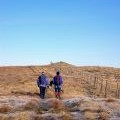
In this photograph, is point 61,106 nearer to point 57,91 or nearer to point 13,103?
point 13,103

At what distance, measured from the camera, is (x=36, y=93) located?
127 ft

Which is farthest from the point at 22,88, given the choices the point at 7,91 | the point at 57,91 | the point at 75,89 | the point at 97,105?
the point at 97,105

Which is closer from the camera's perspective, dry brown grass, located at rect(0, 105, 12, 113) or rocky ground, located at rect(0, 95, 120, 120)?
rocky ground, located at rect(0, 95, 120, 120)

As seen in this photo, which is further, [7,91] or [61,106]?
[7,91]

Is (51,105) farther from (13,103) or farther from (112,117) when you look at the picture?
(112,117)

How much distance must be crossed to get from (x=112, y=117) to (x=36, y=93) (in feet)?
53.8

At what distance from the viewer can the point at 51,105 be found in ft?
87.2

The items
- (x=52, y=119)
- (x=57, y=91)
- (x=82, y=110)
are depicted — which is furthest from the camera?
(x=57, y=91)

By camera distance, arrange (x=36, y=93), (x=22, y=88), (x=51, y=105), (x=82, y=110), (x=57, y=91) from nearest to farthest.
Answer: (x=82, y=110), (x=51, y=105), (x=57, y=91), (x=36, y=93), (x=22, y=88)

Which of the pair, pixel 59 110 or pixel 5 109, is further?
pixel 5 109

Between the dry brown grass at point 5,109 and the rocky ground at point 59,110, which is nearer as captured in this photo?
the rocky ground at point 59,110

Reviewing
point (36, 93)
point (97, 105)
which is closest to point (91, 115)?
point (97, 105)

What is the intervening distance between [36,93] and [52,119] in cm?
1580

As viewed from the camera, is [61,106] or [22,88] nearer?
[61,106]
